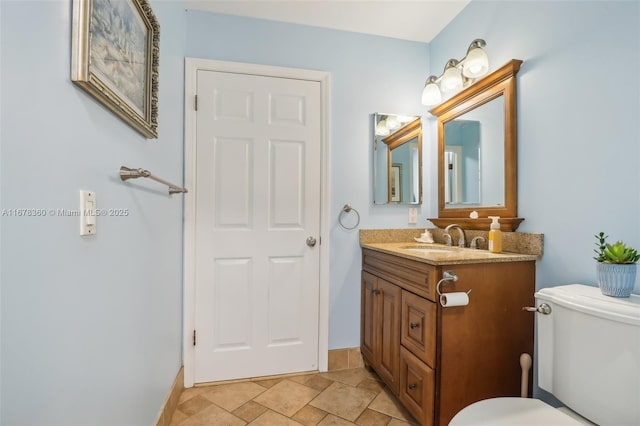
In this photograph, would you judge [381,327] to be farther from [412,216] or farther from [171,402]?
[171,402]

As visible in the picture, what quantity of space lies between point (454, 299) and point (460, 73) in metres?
1.37

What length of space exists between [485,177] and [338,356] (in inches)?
58.4

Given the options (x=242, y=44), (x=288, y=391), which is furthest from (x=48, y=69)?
(x=288, y=391)

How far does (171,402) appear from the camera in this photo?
1577 millimetres

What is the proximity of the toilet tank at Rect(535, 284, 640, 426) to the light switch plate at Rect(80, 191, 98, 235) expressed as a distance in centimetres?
148

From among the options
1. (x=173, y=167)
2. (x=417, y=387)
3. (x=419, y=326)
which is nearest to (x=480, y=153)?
(x=419, y=326)

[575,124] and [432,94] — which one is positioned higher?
[432,94]

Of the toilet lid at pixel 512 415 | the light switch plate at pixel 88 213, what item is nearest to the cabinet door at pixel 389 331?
the toilet lid at pixel 512 415

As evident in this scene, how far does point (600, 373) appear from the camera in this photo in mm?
939

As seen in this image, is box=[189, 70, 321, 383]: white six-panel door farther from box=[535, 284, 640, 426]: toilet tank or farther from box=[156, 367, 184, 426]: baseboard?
box=[535, 284, 640, 426]: toilet tank

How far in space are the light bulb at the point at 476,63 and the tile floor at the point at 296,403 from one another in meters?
1.88

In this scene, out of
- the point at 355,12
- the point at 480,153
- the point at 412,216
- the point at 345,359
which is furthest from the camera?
the point at 412,216

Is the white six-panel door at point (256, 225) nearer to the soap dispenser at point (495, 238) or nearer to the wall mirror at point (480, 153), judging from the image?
the wall mirror at point (480, 153)

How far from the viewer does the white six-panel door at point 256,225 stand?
1915 mm
